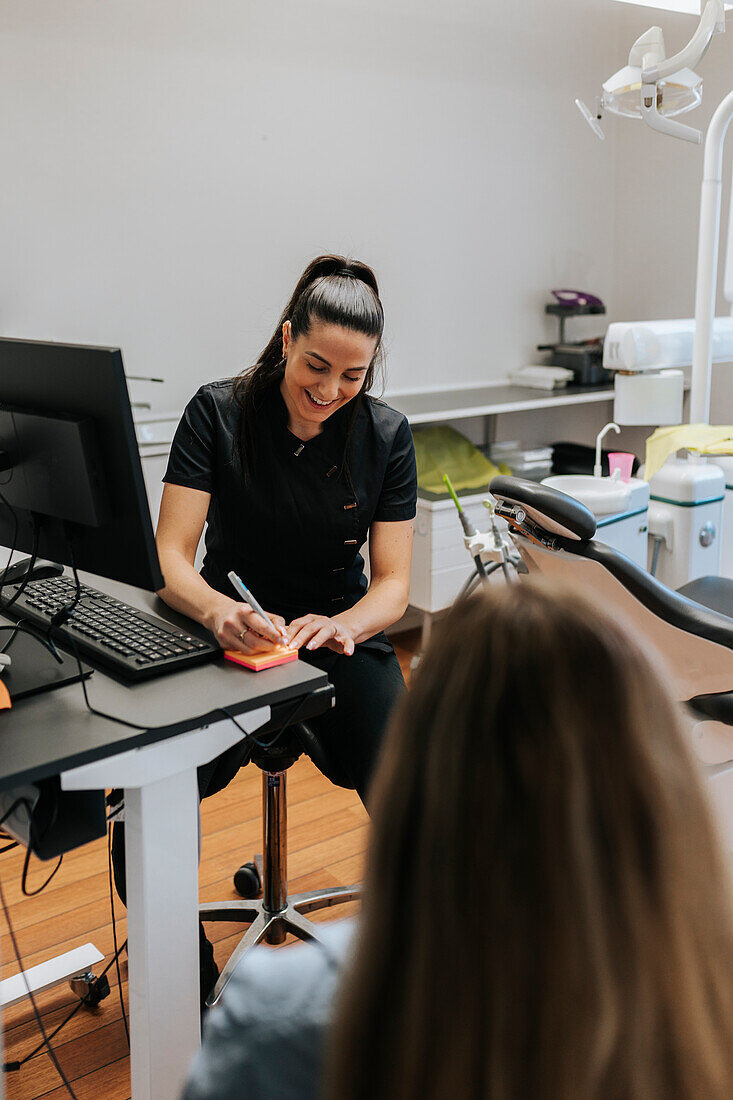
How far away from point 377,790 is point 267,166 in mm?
2782

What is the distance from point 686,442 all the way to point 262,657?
1.52 m

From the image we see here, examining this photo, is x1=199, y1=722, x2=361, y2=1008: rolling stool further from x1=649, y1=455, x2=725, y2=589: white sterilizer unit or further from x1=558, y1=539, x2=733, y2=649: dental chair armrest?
x1=649, y1=455, x2=725, y2=589: white sterilizer unit

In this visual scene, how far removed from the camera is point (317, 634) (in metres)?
1.50

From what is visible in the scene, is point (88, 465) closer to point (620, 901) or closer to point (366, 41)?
point (620, 901)

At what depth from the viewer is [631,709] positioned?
459 mm

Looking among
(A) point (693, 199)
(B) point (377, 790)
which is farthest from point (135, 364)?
(B) point (377, 790)

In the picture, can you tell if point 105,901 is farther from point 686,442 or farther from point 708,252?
point 708,252

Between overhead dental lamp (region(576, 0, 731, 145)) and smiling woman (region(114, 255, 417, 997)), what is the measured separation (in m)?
0.90

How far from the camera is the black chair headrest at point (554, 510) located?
1.72m

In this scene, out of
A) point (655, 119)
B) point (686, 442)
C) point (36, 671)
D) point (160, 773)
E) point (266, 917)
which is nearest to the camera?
point (160, 773)

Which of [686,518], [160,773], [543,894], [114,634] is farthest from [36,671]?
[686,518]

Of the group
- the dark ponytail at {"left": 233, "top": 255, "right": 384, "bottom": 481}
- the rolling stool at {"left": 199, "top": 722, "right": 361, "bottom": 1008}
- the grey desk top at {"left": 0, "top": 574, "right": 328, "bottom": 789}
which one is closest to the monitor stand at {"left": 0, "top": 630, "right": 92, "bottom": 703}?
the grey desk top at {"left": 0, "top": 574, "right": 328, "bottom": 789}

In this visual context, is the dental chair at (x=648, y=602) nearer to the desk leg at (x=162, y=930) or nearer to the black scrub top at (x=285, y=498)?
the black scrub top at (x=285, y=498)

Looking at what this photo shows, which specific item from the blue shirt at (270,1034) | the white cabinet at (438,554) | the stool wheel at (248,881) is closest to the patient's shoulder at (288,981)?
the blue shirt at (270,1034)
